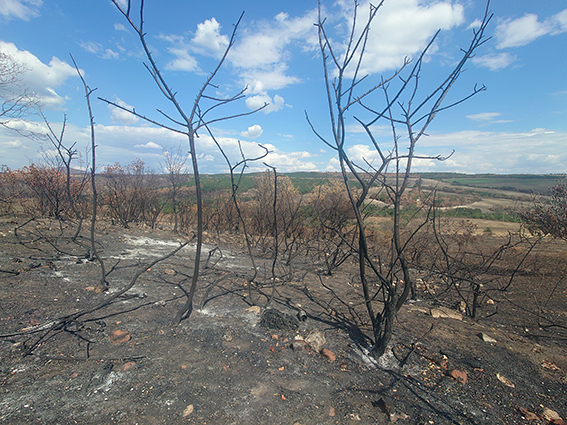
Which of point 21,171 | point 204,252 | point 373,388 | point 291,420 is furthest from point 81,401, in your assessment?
point 21,171

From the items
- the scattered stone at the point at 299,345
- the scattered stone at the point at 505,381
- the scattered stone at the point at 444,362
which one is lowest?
the scattered stone at the point at 505,381

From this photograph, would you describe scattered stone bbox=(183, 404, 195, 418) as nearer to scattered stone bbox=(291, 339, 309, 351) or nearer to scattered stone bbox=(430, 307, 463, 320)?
scattered stone bbox=(291, 339, 309, 351)

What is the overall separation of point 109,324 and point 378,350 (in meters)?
2.72

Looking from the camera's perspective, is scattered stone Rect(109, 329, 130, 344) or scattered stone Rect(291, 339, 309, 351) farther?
scattered stone Rect(291, 339, 309, 351)

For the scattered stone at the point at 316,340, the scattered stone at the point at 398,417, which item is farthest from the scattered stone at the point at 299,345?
the scattered stone at the point at 398,417

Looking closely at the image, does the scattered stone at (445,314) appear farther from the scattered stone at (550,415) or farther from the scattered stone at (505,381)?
the scattered stone at (550,415)

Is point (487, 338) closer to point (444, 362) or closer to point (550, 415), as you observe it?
point (444, 362)

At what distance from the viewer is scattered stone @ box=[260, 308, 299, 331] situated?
10.0ft

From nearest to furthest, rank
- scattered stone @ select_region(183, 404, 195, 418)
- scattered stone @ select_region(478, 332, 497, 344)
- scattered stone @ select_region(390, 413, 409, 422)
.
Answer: scattered stone @ select_region(183, 404, 195, 418), scattered stone @ select_region(390, 413, 409, 422), scattered stone @ select_region(478, 332, 497, 344)

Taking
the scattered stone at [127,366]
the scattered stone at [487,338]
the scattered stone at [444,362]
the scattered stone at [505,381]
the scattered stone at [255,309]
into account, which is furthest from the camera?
the scattered stone at [255,309]

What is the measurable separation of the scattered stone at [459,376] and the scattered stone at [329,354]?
1.02 m

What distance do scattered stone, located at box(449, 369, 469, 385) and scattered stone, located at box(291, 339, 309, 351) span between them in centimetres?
129

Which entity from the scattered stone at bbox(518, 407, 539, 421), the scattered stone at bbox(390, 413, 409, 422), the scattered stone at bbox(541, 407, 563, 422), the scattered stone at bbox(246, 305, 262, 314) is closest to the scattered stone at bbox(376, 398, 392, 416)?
the scattered stone at bbox(390, 413, 409, 422)

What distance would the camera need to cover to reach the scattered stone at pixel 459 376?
2.35 metres
